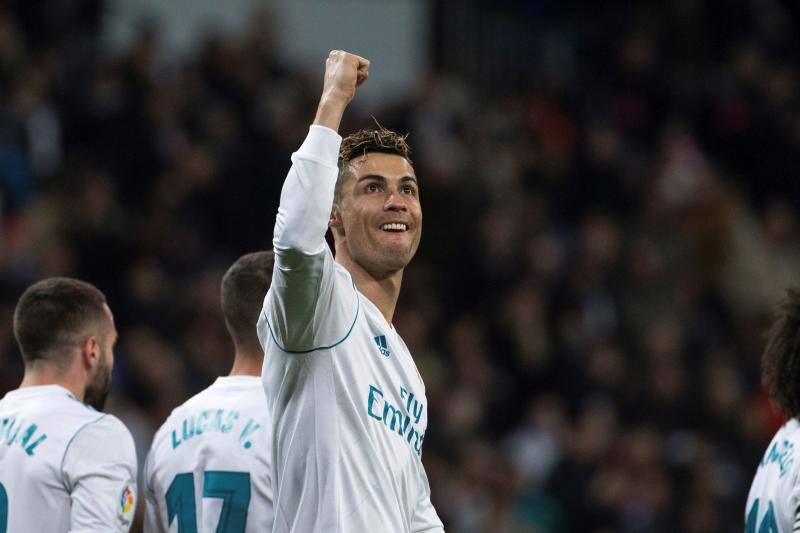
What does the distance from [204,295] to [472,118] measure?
5.12 meters

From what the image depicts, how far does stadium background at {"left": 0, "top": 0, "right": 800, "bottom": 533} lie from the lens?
10391mm

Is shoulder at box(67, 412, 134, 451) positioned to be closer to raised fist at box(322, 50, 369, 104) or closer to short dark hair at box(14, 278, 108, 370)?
short dark hair at box(14, 278, 108, 370)

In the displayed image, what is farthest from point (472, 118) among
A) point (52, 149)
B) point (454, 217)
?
point (52, 149)

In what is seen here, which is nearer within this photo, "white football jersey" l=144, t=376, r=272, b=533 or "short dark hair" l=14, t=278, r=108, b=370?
"white football jersey" l=144, t=376, r=272, b=533

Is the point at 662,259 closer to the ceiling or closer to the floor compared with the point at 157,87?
closer to the floor

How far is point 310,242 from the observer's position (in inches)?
146

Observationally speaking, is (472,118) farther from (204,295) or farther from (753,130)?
(204,295)

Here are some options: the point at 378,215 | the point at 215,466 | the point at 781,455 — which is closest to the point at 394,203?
the point at 378,215

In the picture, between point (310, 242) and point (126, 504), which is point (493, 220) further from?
point (310, 242)

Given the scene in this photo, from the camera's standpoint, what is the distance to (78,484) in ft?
15.5

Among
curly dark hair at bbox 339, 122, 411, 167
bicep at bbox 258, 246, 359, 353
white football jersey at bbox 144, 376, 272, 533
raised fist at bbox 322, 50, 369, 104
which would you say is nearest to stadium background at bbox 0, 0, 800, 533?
white football jersey at bbox 144, 376, 272, 533

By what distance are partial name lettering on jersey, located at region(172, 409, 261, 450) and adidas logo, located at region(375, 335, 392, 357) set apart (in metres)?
0.94

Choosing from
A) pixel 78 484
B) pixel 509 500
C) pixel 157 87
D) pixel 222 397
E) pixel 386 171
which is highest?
pixel 157 87

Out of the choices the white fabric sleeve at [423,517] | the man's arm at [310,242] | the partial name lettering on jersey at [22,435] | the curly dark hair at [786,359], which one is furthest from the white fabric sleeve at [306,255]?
the curly dark hair at [786,359]
